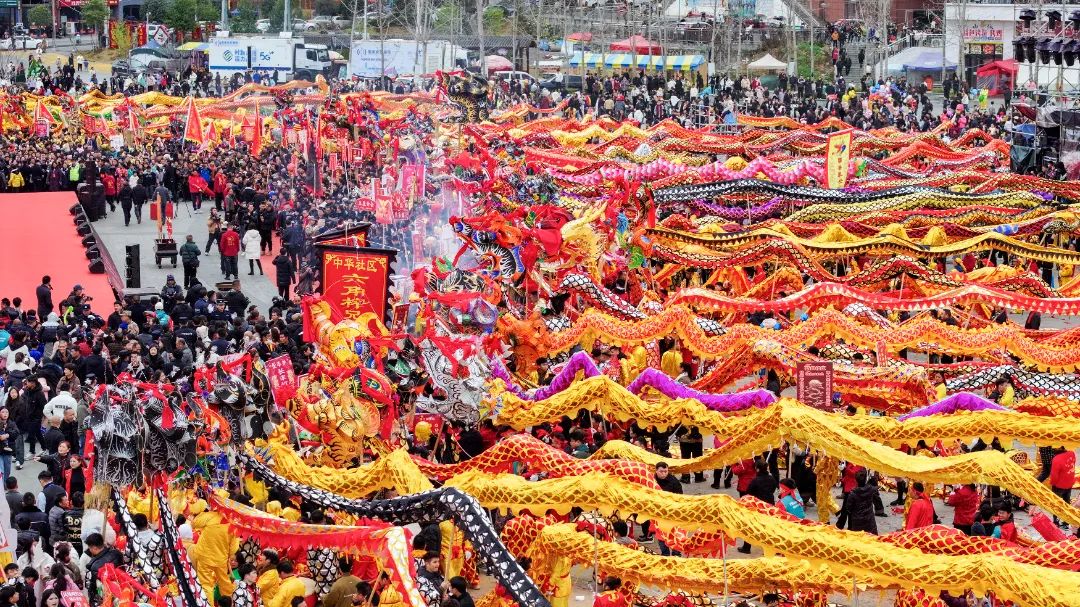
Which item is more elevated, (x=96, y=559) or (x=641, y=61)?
(x=641, y=61)

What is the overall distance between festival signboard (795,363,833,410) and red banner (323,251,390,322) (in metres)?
4.59

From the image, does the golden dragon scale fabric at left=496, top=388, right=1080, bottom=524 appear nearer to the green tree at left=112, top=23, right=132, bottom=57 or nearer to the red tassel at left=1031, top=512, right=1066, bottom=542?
the red tassel at left=1031, top=512, right=1066, bottom=542

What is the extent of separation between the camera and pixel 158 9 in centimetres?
6706

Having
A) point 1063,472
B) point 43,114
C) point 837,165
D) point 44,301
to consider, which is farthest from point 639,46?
point 1063,472

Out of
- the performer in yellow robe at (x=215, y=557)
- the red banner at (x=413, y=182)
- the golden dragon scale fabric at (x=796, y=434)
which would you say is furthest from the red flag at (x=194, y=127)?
the performer in yellow robe at (x=215, y=557)

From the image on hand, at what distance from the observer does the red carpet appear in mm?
25844

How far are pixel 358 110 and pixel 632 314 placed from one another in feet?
35.8

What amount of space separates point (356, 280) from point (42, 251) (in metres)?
11.2

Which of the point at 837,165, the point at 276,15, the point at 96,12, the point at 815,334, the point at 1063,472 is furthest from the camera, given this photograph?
the point at 276,15

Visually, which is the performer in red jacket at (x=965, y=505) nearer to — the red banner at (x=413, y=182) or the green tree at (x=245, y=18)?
the red banner at (x=413, y=182)

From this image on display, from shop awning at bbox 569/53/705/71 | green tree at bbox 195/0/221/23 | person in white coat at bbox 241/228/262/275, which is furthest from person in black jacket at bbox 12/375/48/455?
green tree at bbox 195/0/221/23

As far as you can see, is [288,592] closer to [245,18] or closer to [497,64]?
[497,64]

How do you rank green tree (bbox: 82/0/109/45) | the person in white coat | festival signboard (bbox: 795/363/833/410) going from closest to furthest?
festival signboard (bbox: 795/363/833/410), the person in white coat, green tree (bbox: 82/0/109/45)

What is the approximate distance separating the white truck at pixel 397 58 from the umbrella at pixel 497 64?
485 cm
